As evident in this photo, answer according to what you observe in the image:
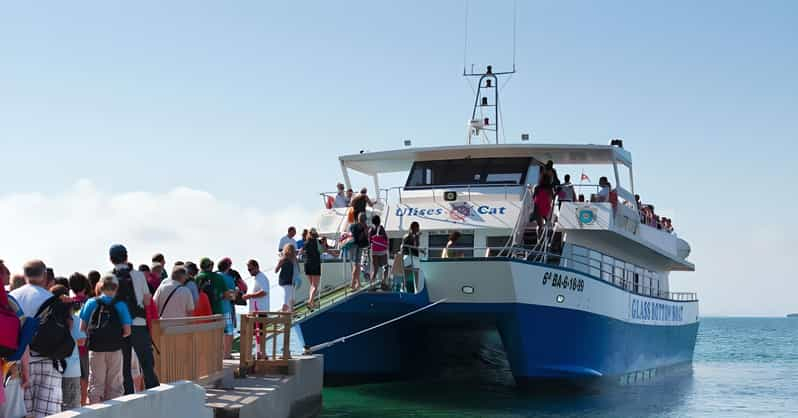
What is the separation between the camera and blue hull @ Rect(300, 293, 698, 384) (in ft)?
60.8

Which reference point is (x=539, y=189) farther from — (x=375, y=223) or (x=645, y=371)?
(x=645, y=371)

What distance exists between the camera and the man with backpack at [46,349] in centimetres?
821

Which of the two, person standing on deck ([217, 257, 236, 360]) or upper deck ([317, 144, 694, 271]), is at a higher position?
upper deck ([317, 144, 694, 271])

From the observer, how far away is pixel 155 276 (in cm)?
1260

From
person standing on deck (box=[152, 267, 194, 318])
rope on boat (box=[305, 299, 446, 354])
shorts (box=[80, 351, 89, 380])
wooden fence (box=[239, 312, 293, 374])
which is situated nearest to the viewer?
shorts (box=[80, 351, 89, 380])

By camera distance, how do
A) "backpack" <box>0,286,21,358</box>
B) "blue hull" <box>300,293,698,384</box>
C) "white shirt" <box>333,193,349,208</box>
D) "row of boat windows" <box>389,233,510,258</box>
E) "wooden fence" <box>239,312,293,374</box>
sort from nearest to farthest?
"backpack" <box>0,286,21,358</box>
"wooden fence" <box>239,312,293,374</box>
"blue hull" <box>300,293,698,384</box>
"row of boat windows" <box>389,233,510,258</box>
"white shirt" <box>333,193,349,208</box>

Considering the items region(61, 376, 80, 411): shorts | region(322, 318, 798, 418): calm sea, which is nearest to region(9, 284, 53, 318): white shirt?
region(61, 376, 80, 411): shorts

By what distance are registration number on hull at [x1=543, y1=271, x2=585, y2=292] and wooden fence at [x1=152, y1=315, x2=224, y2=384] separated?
23.9 feet

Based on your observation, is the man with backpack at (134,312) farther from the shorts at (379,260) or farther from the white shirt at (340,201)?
the white shirt at (340,201)

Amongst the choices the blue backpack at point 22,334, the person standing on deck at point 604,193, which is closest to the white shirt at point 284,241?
the person standing on deck at point 604,193

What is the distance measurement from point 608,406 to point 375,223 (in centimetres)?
552

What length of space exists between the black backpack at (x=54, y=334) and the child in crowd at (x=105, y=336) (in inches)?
45.9

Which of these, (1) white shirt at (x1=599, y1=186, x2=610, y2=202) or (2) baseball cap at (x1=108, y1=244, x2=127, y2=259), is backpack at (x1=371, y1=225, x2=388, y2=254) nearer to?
(1) white shirt at (x1=599, y1=186, x2=610, y2=202)

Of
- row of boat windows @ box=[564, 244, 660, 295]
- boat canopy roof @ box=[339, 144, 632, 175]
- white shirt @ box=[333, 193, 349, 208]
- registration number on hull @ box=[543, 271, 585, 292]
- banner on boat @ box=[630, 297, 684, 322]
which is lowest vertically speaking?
banner on boat @ box=[630, 297, 684, 322]
